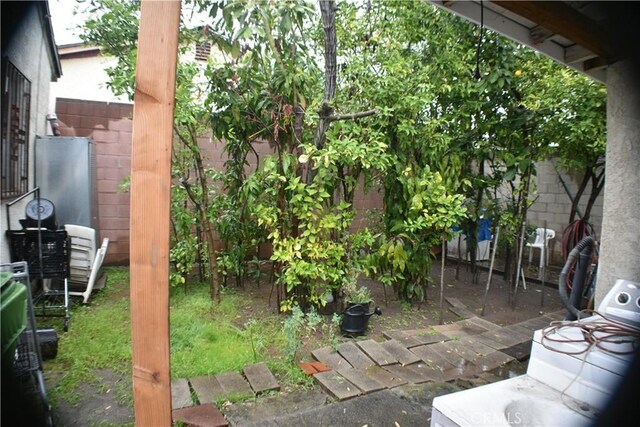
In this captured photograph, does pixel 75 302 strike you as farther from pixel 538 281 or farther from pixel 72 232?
pixel 538 281

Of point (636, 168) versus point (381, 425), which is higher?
point (636, 168)

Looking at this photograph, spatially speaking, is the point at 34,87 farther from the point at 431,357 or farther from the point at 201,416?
the point at 431,357

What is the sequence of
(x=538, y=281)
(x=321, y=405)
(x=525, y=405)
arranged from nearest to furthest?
(x=525, y=405)
(x=321, y=405)
(x=538, y=281)

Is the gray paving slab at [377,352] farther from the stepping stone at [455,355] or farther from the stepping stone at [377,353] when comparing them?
the stepping stone at [455,355]

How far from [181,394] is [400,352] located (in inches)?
74.0

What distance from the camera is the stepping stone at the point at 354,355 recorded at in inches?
119

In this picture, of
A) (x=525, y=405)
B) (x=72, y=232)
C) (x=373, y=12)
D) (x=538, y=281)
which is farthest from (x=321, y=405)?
(x=538, y=281)

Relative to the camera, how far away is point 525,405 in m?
1.65

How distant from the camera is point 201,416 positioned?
7.25 feet

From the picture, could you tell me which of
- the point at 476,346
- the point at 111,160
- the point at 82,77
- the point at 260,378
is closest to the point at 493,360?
the point at 476,346

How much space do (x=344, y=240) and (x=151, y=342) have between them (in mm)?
2799

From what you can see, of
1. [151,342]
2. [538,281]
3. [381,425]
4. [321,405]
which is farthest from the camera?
[538,281]

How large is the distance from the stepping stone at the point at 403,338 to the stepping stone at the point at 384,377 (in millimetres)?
540

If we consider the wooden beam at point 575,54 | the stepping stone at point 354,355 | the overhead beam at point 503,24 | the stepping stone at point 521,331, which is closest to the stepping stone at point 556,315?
the stepping stone at point 521,331
